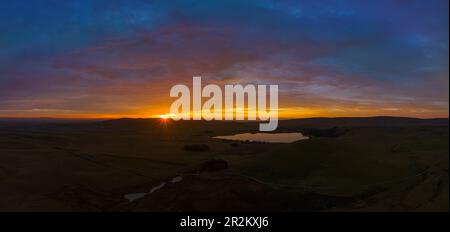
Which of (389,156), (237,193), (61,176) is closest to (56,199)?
(61,176)

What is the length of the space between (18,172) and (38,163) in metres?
4.44

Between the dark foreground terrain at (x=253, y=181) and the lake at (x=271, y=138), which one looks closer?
the dark foreground terrain at (x=253, y=181)

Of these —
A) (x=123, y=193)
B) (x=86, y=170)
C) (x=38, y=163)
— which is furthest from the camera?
(x=38, y=163)

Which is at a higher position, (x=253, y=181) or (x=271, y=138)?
(x=271, y=138)

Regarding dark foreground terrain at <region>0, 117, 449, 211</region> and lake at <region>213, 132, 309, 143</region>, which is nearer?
dark foreground terrain at <region>0, 117, 449, 211</region>

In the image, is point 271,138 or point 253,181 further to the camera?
point 271,138

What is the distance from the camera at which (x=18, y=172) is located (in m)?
30.2
